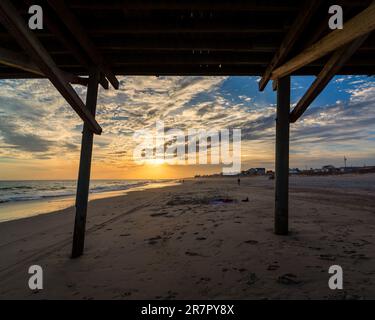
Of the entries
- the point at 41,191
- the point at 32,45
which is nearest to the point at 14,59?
the point at 32,45

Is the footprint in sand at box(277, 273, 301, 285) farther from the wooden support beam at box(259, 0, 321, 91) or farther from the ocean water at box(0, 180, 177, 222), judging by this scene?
the ocean water at box(0, 180, 177, 222)

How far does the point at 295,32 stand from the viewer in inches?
133

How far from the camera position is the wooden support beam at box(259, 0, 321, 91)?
300cm

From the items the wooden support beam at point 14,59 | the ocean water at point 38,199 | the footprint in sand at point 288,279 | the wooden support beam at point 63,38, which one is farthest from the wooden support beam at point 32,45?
the ocean water at point 38,199

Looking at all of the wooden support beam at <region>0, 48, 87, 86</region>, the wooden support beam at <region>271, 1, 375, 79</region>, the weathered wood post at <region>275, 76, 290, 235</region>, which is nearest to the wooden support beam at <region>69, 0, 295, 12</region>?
the wooden support beam at <region>271, 1, 375, 79</region>

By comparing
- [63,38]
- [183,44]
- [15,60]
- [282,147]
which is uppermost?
[183,44]

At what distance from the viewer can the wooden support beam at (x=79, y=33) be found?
2.93 meters

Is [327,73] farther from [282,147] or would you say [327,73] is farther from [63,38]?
[63,38]

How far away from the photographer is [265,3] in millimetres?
3066

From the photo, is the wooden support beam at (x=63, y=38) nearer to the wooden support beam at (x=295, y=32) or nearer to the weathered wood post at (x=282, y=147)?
the wooden support beam at (x=295, y=32)

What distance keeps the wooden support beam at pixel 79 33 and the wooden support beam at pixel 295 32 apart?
135 inches

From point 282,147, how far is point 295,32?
2294 mm

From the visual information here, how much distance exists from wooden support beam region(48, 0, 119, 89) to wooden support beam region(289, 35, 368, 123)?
163 inches
